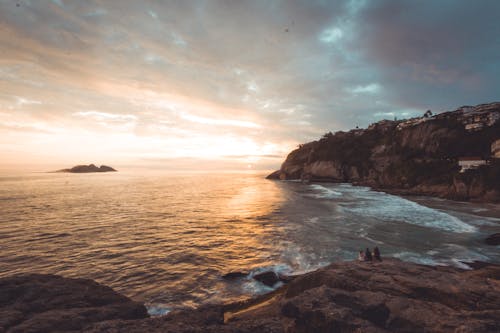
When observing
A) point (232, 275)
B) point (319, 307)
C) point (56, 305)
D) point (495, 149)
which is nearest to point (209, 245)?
point (232, 275)

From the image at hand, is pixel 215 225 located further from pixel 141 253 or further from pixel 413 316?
pixel 413 316

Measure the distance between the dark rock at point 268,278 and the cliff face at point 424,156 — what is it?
49.6 meters

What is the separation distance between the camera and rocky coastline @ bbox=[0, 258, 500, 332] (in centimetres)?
568

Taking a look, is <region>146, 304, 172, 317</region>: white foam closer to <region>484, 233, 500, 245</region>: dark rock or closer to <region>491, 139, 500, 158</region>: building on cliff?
<region>484, 233, 500, 245</region>: dark rock

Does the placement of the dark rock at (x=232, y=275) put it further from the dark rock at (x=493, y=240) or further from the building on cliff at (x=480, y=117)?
the building on cliff at (x=480, y=117)

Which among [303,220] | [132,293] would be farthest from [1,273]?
[303,220]

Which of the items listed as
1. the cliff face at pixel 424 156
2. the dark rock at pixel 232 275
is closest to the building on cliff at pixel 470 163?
the cliff face at pixel 424 156

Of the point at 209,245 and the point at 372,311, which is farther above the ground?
the point at 372,311

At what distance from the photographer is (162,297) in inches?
468

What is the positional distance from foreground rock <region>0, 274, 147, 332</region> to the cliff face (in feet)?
190

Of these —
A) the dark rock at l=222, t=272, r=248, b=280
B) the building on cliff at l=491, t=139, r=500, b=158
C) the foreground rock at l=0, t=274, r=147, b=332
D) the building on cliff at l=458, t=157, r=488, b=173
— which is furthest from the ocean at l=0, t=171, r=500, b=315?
the building on cliff at l=491, t=139, r=500, b=158

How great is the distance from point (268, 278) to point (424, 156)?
7702 centimetres

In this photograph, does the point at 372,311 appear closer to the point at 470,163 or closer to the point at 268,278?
the point at 268,278

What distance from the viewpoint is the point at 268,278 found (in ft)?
43.5
